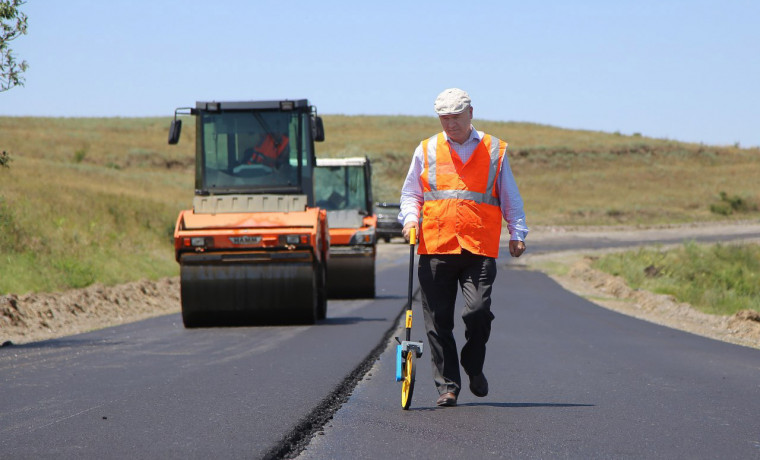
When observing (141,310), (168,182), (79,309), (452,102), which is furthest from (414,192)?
(168,182)

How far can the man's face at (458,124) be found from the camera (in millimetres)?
6793

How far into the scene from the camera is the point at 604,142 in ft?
368

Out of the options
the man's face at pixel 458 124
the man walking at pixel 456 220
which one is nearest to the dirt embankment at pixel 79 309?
Answer: the man walking at pixel 456 220

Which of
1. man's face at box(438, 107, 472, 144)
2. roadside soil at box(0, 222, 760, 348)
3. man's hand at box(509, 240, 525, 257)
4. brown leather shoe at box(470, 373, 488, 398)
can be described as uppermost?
man's face at box(438, 107, 472, 144)

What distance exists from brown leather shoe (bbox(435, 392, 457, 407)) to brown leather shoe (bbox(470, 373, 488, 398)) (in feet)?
0.55

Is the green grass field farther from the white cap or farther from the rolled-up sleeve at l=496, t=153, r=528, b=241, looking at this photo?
the rolled-up sleeve at l=496, t=153, r=528, b=241

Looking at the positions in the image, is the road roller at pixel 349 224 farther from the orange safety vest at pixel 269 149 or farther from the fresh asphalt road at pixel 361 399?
the fresh asphalt road at pixel 361 399

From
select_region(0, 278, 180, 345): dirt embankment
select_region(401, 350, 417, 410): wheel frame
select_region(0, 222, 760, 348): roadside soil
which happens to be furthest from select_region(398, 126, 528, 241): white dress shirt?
select_region(0, 278, 180, 345): dirt embankment

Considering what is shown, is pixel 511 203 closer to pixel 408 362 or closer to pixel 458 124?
pixel 458 124

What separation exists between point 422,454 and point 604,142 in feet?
360

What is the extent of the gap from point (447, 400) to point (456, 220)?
1.20 meters

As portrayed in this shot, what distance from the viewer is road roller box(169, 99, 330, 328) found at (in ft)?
45.5

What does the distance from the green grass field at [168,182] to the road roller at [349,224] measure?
4512mm

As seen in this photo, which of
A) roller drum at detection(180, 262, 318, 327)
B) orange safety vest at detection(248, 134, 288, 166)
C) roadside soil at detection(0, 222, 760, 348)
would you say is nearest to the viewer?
roller drum at detection(180, 262, 318, 327)
